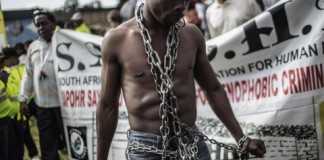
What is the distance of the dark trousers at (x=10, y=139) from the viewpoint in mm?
8266

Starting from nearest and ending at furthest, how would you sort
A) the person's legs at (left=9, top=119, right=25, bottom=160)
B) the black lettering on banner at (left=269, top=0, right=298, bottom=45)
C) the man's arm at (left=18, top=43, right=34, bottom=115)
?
the black lettering on banner at (left=269, top=0, right=298, bottom=45)
the man's arm at (left=18, top=43, right=34, bottom=115)
the person's legs at (left=9, top=119, right=25, bottom=160)

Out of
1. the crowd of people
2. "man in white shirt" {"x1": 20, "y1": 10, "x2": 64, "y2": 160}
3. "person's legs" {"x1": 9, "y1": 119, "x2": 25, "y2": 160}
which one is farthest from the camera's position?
"person's legs" {"x1": 9, "y1": 119, "x2": 25, "y2": 160}

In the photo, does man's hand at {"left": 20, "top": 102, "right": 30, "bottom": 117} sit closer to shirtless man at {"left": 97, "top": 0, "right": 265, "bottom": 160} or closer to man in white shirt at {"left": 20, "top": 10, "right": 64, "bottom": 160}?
man in white shirt at {"left": 20, "top": 10, "right": 64, "bottom": 160}

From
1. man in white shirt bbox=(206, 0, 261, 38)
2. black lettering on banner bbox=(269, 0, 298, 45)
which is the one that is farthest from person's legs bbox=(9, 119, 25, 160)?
black lettering on banner bbox=(269, 0, 298, 45)

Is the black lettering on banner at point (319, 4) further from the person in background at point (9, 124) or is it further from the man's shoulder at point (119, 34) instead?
the person in background at point (9, 124)

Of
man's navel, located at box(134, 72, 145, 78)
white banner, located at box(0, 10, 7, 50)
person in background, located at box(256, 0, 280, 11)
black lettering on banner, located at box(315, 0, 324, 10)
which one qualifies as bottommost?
man's navel, located at box(134, 72, 145, 78)

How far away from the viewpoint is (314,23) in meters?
6.07

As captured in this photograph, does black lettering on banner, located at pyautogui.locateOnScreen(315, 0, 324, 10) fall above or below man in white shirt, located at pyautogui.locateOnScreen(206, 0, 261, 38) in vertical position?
below

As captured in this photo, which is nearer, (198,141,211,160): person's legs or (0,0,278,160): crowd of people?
(198,141,211,160): person's legs

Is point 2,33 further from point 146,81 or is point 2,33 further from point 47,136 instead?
point 146,81

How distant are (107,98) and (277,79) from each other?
2.52 m

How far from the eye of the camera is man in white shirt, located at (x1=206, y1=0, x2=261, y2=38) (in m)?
7.51

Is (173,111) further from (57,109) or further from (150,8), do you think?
(57,109)

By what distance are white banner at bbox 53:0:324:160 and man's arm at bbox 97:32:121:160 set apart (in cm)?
236
